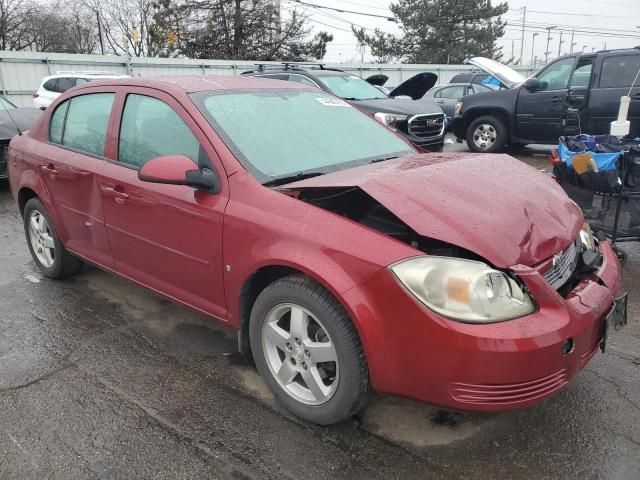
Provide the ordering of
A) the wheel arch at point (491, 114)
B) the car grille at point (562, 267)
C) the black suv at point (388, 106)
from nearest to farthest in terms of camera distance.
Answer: the car grille at point (562, 267), the black suv at point (388, 106), the wheel arch at point (491, 114)

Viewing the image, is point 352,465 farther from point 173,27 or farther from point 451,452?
point 173,27

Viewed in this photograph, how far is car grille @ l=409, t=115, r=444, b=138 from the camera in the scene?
29.5 feet

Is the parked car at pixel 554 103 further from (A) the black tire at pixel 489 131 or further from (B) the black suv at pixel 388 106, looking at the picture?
(B) the black suv at pixel 388 106

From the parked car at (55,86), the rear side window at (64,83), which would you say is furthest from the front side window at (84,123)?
the rear side window at (64,83)

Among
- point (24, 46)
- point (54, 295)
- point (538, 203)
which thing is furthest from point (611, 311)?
point (24, 46)

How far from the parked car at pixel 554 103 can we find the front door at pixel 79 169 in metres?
8.18

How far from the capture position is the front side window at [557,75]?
9445mm

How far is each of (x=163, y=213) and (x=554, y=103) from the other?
848 centimetres

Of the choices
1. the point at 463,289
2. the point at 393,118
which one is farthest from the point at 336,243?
the point at 393,118

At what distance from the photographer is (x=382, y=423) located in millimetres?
2639

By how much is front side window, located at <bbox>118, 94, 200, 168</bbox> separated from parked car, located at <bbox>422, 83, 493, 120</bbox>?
12.7m

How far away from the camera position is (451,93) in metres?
15.9

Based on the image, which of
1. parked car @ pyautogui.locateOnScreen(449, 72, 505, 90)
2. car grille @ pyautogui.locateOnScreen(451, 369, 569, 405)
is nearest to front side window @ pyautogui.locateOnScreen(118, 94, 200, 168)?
car grille @ pyautogui.locateOnScreen(451, 369, 569, 405)

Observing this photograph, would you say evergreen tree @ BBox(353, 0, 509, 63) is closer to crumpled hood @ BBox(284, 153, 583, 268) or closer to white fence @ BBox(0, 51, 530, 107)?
white fence @ BBox(0, 51, 530, 107)
